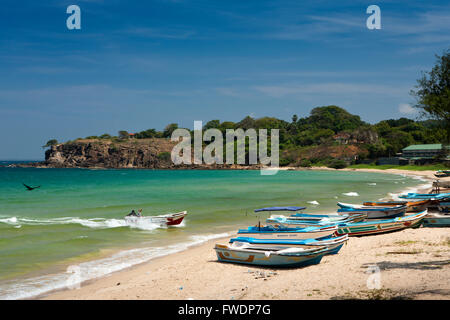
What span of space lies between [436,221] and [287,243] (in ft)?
35.5

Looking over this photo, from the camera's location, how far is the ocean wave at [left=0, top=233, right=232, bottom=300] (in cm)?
1248

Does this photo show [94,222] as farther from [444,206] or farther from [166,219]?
[444,206]

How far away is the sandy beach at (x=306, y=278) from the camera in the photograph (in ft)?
31.9

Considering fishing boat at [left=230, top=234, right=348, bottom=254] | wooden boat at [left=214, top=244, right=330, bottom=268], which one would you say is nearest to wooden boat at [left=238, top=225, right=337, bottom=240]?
fishing boat at [left=230, top=234, right=348, bottom=254]

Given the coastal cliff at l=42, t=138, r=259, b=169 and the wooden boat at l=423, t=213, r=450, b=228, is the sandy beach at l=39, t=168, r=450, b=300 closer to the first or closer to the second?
the wooden boat at l=423, t=213, r=450, b=228

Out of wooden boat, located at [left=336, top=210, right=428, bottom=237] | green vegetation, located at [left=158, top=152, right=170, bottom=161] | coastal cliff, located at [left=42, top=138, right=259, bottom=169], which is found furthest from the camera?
coastal cliff, located at [left=42, top=138, right=259, bottom=169]

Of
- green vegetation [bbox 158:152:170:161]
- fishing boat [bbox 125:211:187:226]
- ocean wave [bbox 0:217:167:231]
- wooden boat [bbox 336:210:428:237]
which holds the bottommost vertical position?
ocean wave [bbox 0:217:167:231]

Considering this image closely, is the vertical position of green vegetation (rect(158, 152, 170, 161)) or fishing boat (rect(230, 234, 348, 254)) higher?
green vegetation (rect(158, 152, 170, 161))

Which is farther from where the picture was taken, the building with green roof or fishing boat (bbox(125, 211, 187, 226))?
the building with green roof

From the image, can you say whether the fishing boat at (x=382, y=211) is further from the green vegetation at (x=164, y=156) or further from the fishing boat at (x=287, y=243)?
the green vegetation at (x=164, y=156)

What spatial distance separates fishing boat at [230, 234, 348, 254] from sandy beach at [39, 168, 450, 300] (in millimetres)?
520

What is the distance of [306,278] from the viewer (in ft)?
38.0

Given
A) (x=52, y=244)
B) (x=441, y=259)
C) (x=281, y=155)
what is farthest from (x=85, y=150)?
(x=441, y=259)

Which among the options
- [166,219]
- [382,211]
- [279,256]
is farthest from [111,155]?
[279,256]
